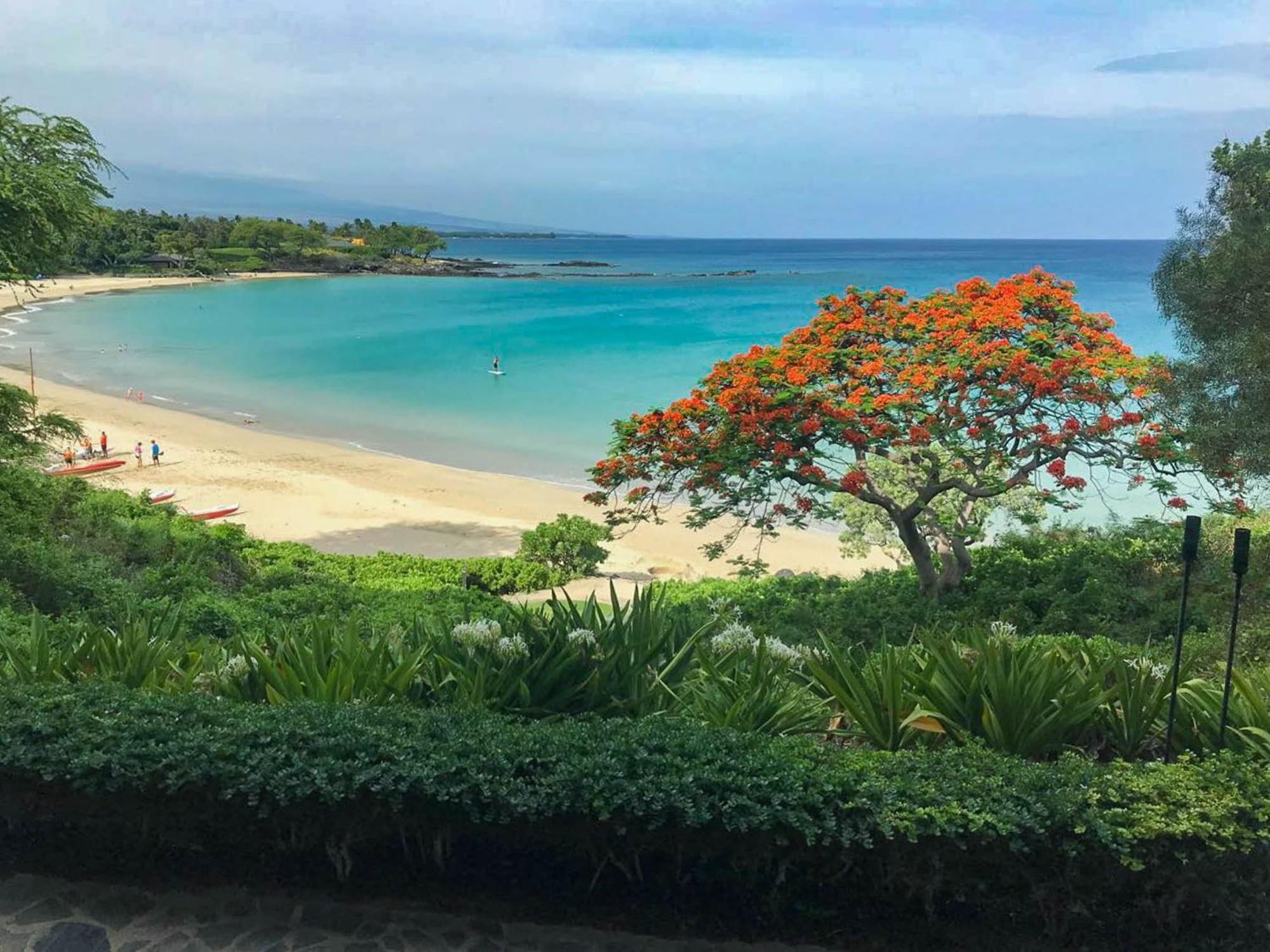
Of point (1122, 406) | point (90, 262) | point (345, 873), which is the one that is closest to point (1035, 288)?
point (1122, 406)

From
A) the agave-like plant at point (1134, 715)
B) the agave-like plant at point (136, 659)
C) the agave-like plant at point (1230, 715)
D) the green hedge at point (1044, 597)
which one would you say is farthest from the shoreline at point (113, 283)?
the agave-like plant at point (1230, 715)

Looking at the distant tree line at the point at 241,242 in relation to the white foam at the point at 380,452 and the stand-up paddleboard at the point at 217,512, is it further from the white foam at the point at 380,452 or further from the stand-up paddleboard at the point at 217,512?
the stand-up paddleboard at the point at 217,512

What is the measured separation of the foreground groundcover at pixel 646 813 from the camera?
149 inches

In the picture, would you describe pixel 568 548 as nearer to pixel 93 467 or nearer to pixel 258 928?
pixel 258 928

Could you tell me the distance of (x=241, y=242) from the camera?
128250mm

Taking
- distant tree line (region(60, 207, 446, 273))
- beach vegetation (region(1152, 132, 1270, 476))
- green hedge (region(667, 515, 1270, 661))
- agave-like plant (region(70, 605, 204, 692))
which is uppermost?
distant tree line (region(60, 207, 446, 273))

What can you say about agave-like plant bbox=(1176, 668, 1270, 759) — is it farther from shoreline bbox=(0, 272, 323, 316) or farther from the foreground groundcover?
shoreline bbox=(0, 272, 323, 316)

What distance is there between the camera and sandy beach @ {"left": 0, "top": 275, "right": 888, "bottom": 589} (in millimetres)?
20031

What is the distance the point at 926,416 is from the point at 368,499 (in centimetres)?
1637

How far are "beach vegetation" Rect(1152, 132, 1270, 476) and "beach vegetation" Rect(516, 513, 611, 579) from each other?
35.1ft

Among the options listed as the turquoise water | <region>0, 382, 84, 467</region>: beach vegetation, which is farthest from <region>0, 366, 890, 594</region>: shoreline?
<region>0, 382, 84, 467</region>: beach vegetation

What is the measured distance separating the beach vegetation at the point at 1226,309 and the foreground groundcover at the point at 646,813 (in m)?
4.04

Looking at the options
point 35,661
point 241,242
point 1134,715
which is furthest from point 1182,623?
point 241,242

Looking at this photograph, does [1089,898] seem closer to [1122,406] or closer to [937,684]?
[937,684]
